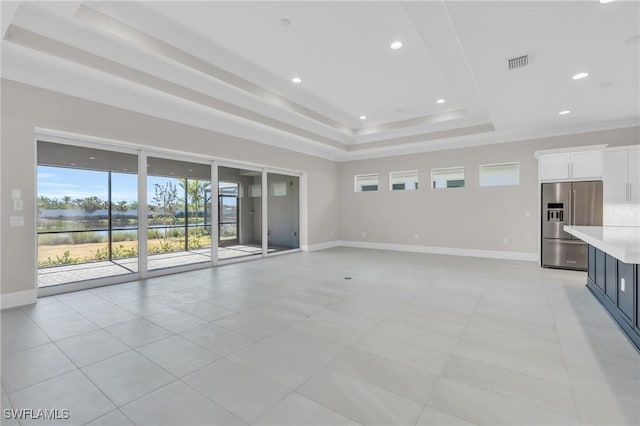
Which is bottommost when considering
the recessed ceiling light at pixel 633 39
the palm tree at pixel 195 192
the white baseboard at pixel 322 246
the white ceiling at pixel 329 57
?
the white baseboard at pixel 322 246

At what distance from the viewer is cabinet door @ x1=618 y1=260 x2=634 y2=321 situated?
9.16ft

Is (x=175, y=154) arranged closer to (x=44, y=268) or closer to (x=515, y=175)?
(x=44, y=268)

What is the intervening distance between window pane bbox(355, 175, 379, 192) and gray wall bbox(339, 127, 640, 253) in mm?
185

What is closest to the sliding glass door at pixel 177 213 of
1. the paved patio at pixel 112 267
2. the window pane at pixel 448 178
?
the paved patio at pixel 112 267

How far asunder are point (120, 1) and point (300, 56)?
2172 mm

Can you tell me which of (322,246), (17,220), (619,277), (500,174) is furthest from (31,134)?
(500,174)

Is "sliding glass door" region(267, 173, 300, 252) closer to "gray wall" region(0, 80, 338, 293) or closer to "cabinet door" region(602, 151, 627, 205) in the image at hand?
"gray wall" region(0, 80, 338, 293)

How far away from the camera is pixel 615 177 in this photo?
538 cm

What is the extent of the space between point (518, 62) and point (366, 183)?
6114 mm

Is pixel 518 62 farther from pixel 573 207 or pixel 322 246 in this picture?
pixel 322 246

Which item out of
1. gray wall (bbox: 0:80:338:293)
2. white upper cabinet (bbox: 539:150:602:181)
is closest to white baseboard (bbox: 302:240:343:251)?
gray wall (bbox: 0:80:338:293)

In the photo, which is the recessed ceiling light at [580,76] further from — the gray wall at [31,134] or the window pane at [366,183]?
the gray wall at [31,134]

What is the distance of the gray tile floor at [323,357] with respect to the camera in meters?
1.80

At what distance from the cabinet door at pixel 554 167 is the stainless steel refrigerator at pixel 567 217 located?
6.4 inches
